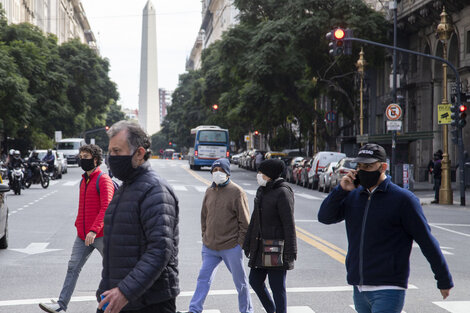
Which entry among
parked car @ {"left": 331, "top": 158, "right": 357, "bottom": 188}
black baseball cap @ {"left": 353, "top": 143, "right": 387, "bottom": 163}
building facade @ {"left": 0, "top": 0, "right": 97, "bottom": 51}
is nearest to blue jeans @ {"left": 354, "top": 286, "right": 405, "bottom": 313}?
black baseball cap @ {"left": 353, "top": 143, "right": 387, "bottom": 163}

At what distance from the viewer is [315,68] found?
39.8m

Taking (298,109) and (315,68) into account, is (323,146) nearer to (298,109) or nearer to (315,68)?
(298,109)

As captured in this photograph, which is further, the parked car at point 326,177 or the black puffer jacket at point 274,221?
the parked car at point 326,177

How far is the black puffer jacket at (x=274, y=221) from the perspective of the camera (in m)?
6.32

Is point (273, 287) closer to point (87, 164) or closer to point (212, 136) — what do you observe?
point (87, 164)

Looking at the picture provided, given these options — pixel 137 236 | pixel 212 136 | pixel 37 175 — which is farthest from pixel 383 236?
pixel 212 136

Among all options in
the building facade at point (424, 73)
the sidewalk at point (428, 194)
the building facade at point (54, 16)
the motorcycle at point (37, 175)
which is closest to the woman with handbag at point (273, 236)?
the sidewalk at point (428, 194)

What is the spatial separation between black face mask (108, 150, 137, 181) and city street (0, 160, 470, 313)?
3699mm

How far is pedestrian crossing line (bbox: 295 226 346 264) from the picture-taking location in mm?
11203

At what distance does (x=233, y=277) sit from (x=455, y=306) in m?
2.44

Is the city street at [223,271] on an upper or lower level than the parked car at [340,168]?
lower

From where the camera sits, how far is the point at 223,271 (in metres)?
9.93

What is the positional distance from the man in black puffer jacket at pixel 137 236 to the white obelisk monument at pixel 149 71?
463 ft

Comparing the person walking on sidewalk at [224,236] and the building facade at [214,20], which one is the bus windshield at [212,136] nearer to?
the building facade at [214,20]
